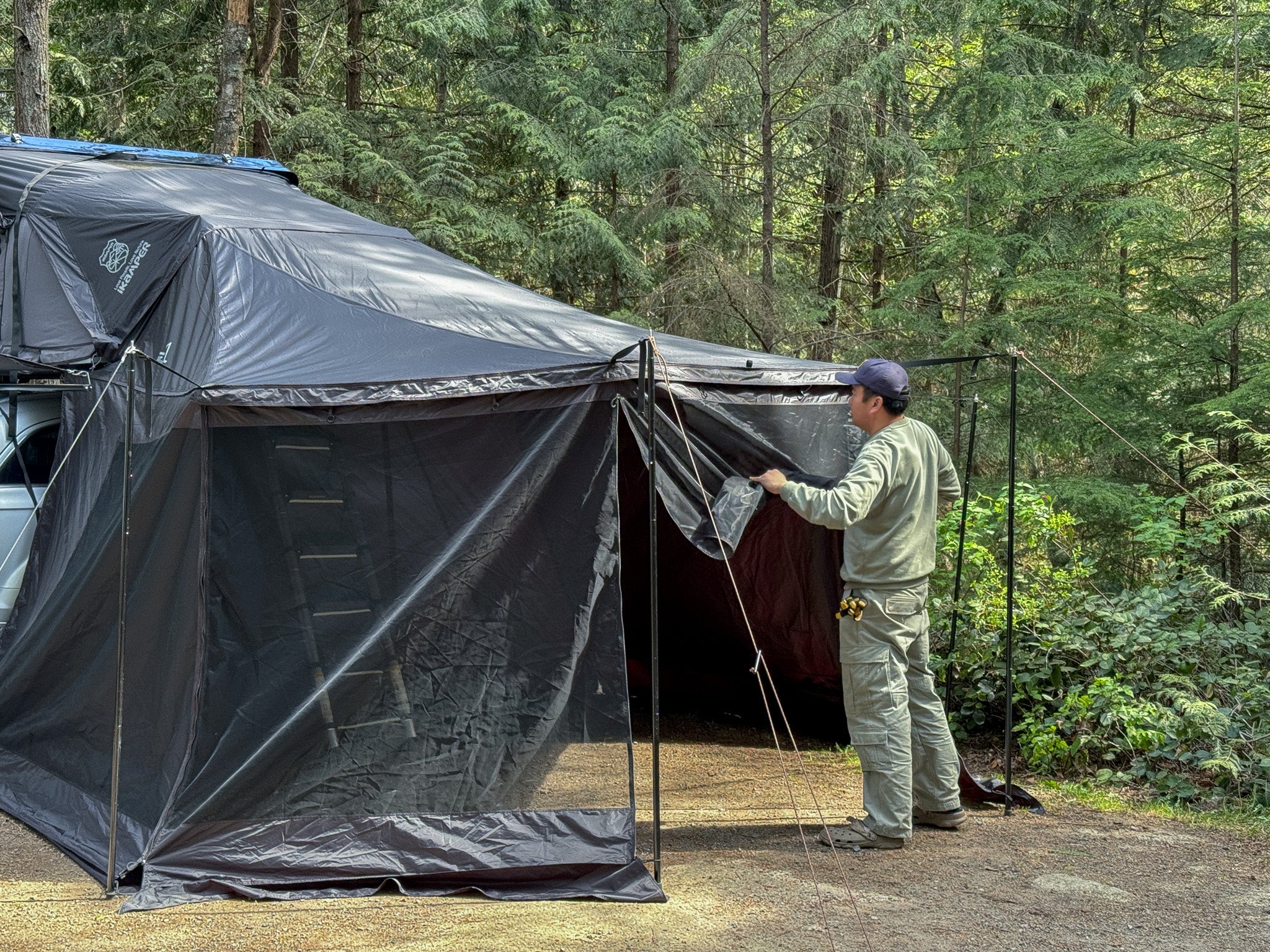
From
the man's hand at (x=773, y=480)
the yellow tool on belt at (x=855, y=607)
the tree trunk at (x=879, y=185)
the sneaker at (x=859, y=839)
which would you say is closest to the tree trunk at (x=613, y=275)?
the tree trunk at (x=879, y=185)

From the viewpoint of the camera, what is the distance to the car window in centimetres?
565

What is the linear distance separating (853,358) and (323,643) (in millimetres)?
9271

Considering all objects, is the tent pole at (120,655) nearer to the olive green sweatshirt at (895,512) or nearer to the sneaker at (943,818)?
the olive green sweatshirt at (895,512)

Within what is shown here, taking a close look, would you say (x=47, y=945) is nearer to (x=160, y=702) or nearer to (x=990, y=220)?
(x=160, y=702)

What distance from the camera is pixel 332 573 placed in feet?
14.0

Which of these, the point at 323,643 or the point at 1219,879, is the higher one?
the point at 323,643

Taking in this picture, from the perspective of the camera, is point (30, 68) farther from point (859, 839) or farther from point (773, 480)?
point (859, 839)

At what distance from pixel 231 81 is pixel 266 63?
2595 mm

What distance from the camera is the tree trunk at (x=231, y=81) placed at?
35.0 feet

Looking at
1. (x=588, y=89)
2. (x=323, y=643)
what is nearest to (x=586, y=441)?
(x=323, y=643)

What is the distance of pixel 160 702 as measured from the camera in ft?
14.2

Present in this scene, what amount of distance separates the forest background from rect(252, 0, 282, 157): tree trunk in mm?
65

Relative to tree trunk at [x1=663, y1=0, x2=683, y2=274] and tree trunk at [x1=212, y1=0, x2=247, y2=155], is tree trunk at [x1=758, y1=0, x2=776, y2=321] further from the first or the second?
tree trunk at [x1=212, y1=0, x2=247, y2=155]

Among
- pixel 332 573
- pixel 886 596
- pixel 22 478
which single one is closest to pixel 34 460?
pixel 22 478
